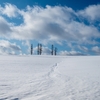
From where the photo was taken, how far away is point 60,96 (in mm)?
4785

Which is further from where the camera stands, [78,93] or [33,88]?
[33,88]

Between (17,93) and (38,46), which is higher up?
(38,46)

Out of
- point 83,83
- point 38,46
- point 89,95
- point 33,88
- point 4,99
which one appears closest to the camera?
point 4,99

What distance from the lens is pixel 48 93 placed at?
16.5ft

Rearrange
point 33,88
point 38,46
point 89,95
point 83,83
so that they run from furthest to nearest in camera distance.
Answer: point 38,46, point 83,83, point 33,88, point 89,95

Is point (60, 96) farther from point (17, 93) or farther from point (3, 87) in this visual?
point (3, 87)

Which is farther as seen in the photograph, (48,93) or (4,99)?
(48,93)

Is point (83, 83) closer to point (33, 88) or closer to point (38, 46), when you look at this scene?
point (33, 88)

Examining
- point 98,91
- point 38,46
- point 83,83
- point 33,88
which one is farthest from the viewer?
point 38,46

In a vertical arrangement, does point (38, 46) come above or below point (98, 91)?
above

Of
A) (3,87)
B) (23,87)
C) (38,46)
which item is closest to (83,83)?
(23,87)

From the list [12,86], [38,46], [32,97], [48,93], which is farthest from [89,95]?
[38,46]

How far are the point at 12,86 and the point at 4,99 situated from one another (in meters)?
1.37

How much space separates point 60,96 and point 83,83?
1750 mm
